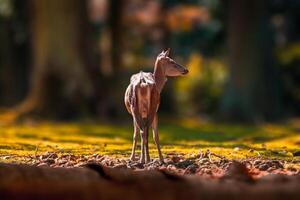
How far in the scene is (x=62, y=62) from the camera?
83.4 ft

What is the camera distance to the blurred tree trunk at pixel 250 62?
2795cm

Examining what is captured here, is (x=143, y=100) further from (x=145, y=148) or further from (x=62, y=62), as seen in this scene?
(x=62, y=62)

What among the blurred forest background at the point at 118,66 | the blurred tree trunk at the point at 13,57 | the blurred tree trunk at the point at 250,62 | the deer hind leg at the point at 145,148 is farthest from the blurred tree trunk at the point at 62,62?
the deer hind leg at the point at 145,148

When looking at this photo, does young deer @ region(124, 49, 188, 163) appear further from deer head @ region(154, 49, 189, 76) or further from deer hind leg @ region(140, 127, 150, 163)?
deer head @ region(154, 49, 189, 76)

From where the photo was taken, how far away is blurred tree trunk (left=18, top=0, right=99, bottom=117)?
80.7 ft

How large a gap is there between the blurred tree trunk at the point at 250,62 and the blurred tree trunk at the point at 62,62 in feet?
16.8

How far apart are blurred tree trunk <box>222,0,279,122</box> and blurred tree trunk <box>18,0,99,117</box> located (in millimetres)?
5114

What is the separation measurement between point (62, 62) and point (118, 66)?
5.61 metres

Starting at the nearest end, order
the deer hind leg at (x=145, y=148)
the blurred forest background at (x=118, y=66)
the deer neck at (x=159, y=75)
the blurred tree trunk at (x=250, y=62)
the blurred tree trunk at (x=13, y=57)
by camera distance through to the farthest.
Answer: the deer hind leg at (x=145, y=148) → the deer neck at (x=159, y=75) → the blurred forest background at (x=118, y=66) → the blurred tree trunk at (x=250, y=62) → the blurred tree trunk at (x=13, y=57)

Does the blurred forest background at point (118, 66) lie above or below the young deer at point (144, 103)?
above

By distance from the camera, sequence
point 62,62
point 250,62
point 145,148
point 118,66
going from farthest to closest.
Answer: point 118,66 → point 250,62 → point 62,62 → point 145,148

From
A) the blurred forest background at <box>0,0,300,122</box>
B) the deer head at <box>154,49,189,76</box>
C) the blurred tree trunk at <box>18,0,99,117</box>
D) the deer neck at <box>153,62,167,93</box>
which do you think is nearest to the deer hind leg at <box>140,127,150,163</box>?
the deer neck at <box>153,62,167,93</box>

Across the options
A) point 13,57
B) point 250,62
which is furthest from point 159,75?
point 13,57

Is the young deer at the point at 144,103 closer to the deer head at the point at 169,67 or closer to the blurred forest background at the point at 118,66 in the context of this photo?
the deer head at the point at 169,67
